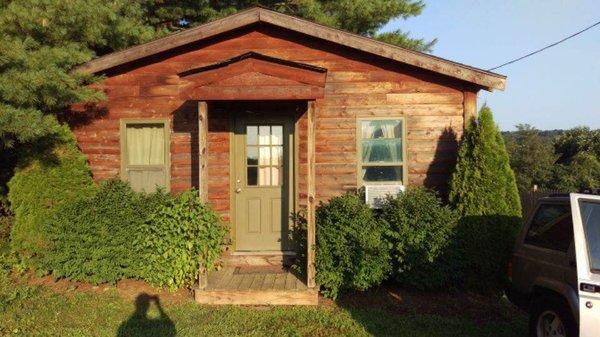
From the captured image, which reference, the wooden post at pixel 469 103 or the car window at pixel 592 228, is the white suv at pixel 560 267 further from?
the wooden post at pixel 469 103

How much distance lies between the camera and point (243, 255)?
7883mm

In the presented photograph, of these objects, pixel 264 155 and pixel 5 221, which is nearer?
pixel 264 155

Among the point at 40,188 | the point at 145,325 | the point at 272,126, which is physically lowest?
the point at 145,325

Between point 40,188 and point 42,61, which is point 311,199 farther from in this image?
point 42,61

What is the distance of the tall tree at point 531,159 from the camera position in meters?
43.7

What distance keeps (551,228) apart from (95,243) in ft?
Answer: 19.4

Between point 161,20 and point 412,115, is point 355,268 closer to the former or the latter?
point 412,115

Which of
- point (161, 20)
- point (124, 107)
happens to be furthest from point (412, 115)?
point (161, 20)

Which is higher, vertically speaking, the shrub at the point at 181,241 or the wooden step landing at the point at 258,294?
the shrub at the point at 181,241

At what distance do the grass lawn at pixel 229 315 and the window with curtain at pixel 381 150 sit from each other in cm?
188

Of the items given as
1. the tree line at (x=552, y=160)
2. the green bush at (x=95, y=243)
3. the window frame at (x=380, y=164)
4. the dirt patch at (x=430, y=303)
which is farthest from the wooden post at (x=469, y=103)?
the tree line at (x=552, y=160)

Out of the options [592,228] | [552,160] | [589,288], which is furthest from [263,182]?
[552,160]

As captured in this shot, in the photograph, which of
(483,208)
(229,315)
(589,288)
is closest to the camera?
Result: (589,288)

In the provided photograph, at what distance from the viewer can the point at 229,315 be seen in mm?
6105
